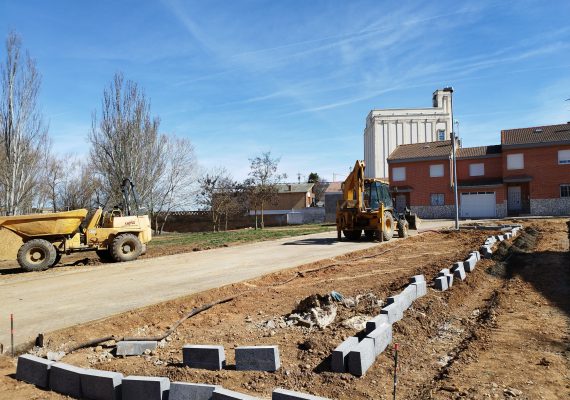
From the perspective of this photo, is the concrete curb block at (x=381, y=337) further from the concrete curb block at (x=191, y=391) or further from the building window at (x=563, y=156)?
the building window at (x=563, y=156)

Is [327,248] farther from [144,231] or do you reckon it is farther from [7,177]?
[7,177]

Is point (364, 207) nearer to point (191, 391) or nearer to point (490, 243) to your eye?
point (490, 243)

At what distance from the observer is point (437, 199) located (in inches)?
1695

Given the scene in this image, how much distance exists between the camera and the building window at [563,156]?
37.8m

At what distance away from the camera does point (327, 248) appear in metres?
17.1

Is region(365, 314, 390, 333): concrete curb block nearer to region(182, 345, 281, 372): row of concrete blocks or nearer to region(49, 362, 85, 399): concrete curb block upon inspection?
region(182, 345, 281, 372): row of concrete blocks

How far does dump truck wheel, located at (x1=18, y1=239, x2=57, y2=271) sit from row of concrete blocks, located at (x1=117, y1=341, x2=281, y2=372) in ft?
36.8

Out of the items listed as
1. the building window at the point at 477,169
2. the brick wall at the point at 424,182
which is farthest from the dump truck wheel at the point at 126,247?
the building window at the point at 477,169

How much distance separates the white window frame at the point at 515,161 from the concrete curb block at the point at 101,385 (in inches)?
1635

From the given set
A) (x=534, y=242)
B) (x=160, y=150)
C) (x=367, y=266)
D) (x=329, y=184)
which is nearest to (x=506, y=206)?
(x=534, y=242)

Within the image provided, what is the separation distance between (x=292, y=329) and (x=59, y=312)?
447 centimetres

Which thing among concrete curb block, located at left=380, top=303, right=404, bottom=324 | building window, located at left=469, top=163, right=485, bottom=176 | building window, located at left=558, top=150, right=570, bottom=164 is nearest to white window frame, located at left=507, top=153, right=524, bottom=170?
building window, located at left=469, top=163, right=485, bottom=176

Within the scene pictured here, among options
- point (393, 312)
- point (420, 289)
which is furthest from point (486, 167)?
point (393, 312)

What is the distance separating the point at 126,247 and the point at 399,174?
112 feet
